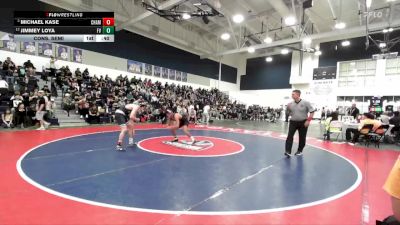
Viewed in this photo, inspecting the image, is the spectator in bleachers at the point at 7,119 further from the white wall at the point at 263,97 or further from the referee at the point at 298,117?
the white wall at the point at 263,97

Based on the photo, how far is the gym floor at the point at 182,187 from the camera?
2770 millimetres

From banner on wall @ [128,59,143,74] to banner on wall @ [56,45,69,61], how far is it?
15.7 ft

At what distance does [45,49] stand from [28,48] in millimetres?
872

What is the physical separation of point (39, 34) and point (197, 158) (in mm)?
7825

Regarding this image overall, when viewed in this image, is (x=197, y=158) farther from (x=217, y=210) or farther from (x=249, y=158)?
(x=217, y=210)

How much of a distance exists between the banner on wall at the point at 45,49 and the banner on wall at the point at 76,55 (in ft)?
3.95

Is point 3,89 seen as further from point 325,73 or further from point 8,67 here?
point 325,73

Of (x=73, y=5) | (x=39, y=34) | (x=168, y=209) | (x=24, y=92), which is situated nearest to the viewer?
(x=168, y=209)

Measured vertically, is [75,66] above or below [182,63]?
below

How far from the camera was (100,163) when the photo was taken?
191 inches

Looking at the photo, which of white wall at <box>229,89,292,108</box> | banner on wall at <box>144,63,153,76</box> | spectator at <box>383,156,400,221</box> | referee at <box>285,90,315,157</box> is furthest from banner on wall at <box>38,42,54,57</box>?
white wall at <box>229,89,292,108</box>

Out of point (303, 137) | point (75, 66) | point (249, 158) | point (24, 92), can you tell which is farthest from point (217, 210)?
point (75, 66)

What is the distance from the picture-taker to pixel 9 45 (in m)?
13.2
